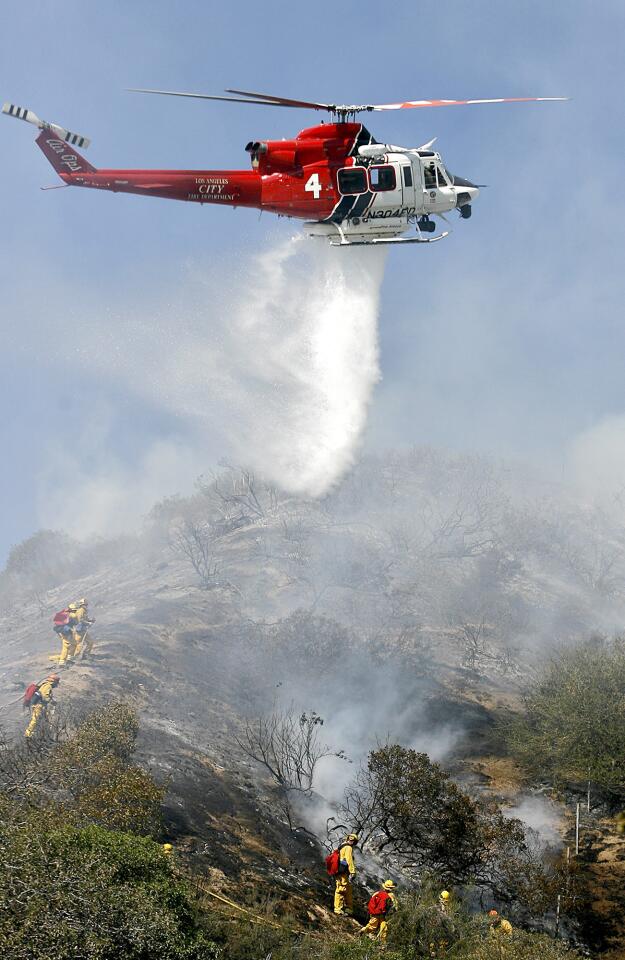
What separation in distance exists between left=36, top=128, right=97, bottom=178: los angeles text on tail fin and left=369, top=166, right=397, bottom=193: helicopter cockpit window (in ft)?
31.8

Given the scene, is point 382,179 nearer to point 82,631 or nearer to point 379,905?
point 379,905

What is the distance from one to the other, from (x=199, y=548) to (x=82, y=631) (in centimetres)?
2952

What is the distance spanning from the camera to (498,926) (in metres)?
17.5

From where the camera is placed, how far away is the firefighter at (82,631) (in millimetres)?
32938

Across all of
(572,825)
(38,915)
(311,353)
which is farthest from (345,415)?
(38,915)

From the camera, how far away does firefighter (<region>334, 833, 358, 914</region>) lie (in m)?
18.3

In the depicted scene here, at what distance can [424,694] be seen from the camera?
127 feet

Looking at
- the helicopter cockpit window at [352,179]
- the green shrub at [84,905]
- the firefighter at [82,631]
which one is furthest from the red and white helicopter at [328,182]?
the green shrub at [84,905]

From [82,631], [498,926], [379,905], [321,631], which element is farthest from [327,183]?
[321,631]

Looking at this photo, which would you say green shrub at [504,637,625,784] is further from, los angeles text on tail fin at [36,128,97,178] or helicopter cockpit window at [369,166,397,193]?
los angeles text on tail fin at [36,128,97,178]

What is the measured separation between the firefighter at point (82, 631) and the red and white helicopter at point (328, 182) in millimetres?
16074

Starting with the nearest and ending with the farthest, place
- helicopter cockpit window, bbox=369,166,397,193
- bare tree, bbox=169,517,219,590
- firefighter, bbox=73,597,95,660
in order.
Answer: helicopter cockpit window, bbox=369,166,397,193 < firefighter, bbox=73,597,95,660 < bare tree, bbox=169,517,219,590

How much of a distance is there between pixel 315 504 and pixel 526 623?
2265cm

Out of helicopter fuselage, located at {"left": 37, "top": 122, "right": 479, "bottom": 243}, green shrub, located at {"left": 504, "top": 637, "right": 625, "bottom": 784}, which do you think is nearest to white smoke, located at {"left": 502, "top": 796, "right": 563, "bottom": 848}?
green shrub, located at {"left": 504, "top": 637, "right": 625, "bottom": 784}
